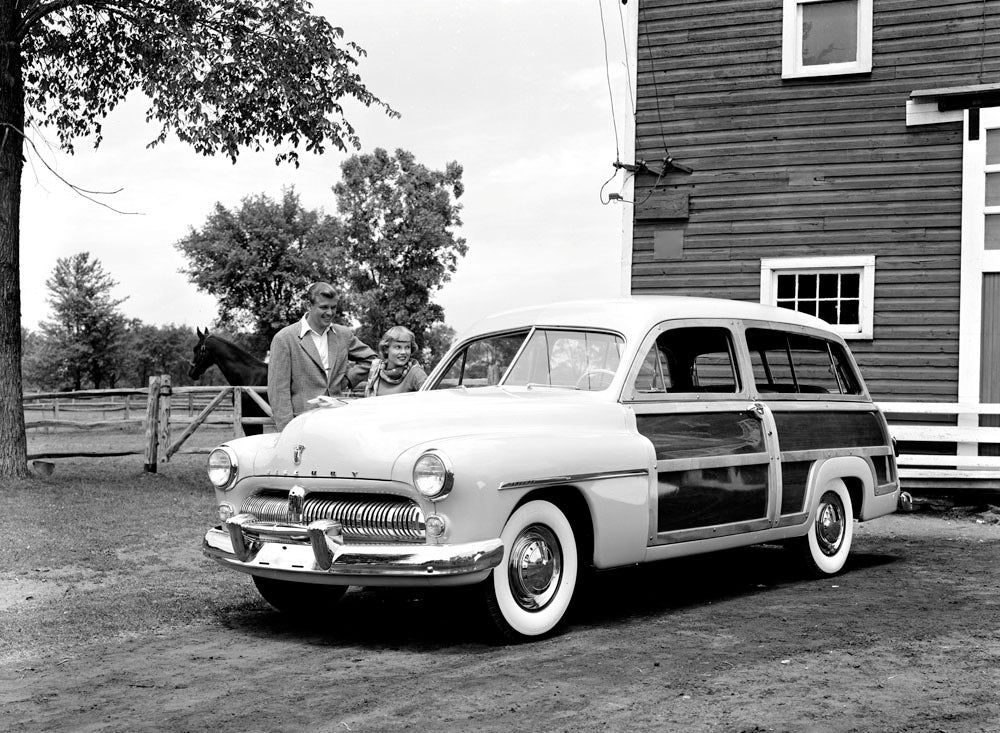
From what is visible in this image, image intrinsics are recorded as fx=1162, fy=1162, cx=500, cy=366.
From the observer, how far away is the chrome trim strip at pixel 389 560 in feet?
17.2

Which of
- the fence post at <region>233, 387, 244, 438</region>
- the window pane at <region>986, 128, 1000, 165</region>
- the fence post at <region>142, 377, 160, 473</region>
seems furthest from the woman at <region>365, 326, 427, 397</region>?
the fence post at <region>233, 387, 244, 438</region>

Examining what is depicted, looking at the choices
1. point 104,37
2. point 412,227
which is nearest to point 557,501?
point 104,37

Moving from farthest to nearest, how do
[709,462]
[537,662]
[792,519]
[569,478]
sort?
1. [792,519]
2. [709,462]
3. [569,478]
4. [537,662]

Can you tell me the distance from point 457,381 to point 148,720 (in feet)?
11.4

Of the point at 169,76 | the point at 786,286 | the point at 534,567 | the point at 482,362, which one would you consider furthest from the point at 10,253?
the point at 534,567

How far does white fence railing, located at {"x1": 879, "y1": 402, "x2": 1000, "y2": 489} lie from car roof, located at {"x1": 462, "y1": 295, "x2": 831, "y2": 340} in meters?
5.72

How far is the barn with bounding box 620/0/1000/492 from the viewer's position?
12914 mm

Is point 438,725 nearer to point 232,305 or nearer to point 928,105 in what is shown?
point 928,105

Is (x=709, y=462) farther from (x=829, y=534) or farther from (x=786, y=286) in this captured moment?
(x=786, y=286)

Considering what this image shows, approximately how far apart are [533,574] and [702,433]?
1616mm

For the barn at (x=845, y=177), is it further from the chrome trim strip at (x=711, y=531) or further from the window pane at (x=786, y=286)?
the chrome trim strip at (x=711, y=531)

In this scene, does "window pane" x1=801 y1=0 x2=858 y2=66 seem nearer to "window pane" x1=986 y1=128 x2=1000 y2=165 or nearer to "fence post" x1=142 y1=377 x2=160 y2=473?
"window pane" x1=986 y1=128 x2=1000 y2=165

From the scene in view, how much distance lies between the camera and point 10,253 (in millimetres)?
13891

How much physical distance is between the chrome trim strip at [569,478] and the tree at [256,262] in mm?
51164
